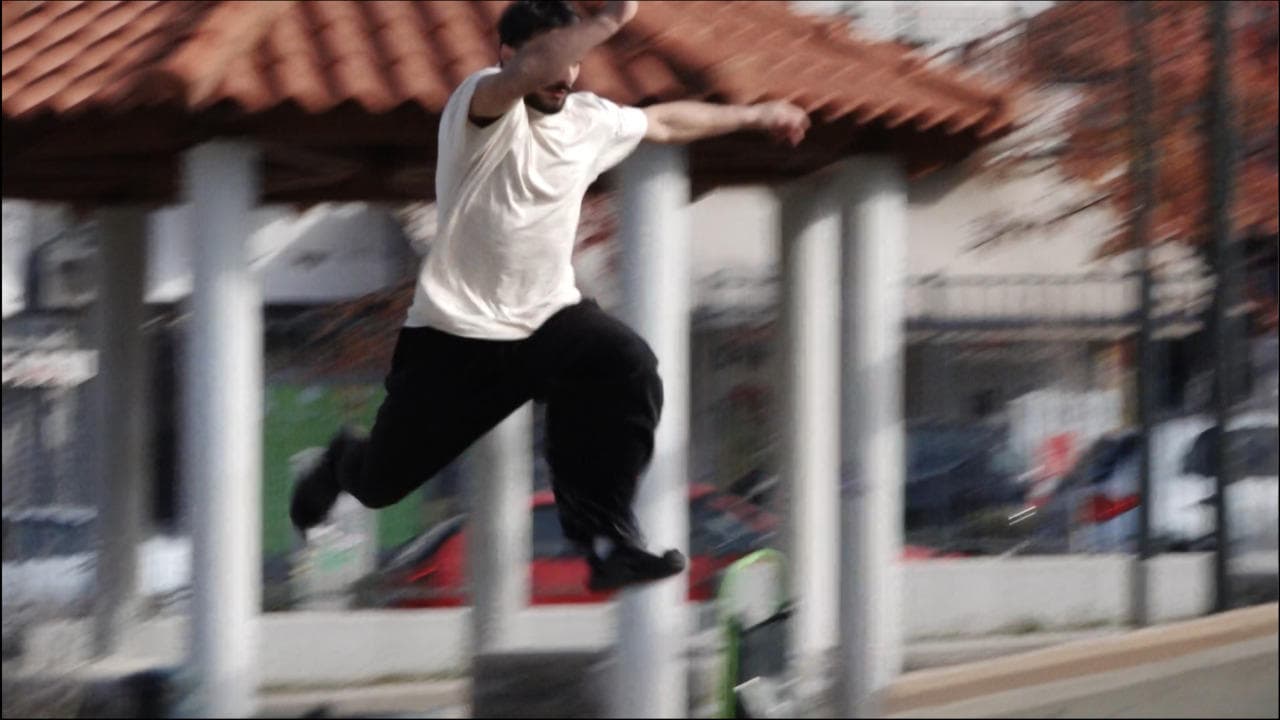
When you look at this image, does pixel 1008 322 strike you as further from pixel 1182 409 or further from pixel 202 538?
pixel 202 538

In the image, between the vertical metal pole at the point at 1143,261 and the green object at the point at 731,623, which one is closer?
the green object at the point at 731,623

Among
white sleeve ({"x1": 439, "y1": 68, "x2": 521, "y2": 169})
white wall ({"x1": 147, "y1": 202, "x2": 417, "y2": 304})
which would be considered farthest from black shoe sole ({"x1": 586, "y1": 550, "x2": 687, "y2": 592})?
white wall ({"x1": 147, "y1": 202, "x2": 417, "y2": 304})

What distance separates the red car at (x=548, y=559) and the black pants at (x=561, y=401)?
7.34m

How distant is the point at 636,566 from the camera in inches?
157

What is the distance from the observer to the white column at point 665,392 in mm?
7676

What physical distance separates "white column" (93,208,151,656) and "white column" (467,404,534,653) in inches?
69.6

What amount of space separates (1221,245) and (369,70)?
501cm

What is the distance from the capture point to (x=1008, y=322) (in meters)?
12.1

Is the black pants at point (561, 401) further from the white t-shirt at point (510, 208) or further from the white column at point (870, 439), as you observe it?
the white column at point (870, 439)

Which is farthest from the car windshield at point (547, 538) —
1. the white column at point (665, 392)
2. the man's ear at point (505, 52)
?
the man's ear at point (505, 52)

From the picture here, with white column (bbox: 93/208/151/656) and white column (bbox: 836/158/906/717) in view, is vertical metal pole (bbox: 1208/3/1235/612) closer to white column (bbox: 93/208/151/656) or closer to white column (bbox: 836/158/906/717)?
white column (bbox: 836/158/906/717)

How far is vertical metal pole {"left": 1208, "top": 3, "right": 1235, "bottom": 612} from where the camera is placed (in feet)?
33.2

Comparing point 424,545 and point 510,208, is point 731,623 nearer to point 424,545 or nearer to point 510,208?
point 510,208

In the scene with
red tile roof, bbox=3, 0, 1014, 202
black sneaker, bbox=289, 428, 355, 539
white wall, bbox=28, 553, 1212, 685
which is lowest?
black sneaker, bbox=289, 428, 355, 539
